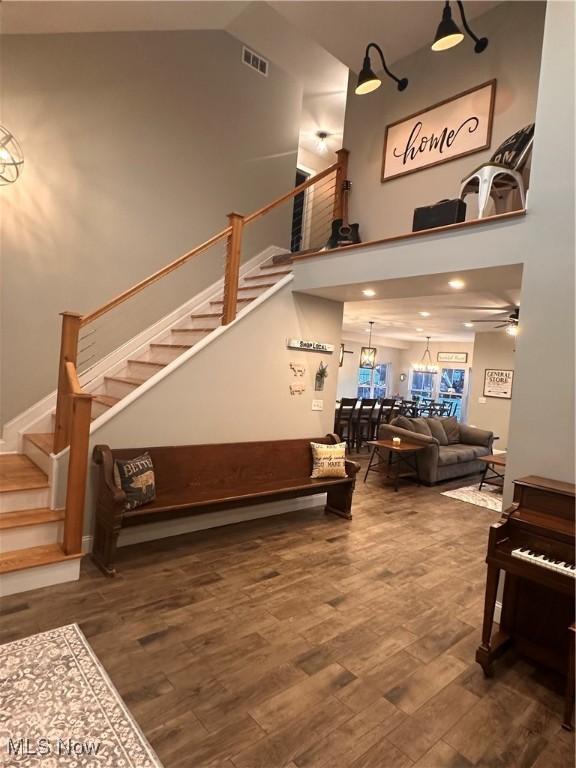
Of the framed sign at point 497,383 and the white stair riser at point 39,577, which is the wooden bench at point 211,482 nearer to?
the white stair riser at point 39,577

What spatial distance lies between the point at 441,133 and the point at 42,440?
4959 mm

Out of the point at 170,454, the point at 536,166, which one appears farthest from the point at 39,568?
the point at 536,166

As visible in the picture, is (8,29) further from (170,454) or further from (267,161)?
(170,454)

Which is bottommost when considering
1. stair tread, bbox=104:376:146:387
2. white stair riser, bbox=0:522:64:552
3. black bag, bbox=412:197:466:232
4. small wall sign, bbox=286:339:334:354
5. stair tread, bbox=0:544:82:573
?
stair tread, bbox=0:544:82:573

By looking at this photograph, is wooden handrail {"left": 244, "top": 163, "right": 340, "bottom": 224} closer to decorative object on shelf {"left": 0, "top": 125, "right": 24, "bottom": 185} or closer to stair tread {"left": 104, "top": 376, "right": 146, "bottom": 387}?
stair tread {"left": 104, "top": 376, "right": 146, "bottom": 387}

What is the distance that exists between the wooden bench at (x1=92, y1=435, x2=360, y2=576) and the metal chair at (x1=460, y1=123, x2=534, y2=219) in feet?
9.29

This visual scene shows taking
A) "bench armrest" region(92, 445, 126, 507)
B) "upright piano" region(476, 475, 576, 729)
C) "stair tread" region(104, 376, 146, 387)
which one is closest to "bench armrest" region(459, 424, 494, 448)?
"upright piano" region(476, 475, 576, 729)

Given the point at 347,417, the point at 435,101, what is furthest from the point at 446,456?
the point at 435,101

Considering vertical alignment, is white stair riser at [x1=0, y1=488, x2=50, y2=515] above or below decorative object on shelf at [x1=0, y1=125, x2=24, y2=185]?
below

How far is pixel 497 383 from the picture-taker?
9.55m

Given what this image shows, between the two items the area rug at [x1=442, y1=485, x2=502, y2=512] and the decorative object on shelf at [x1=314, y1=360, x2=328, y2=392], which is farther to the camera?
the area rug at [x1=442, y1=485, x2=502, y2=512]

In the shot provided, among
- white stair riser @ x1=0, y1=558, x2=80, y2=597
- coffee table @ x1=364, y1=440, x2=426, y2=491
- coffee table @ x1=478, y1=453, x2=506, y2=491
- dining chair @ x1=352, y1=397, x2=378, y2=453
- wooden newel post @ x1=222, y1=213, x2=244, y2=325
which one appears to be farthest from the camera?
dining chair @ x1=352, y1=397, x2=378, y2=453

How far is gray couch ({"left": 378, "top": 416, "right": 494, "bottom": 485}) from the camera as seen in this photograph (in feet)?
21.5

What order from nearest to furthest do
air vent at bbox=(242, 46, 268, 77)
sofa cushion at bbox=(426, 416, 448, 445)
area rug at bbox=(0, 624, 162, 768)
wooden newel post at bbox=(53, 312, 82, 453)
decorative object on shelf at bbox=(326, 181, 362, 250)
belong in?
area rug at bbox=(0, 624, 162, 768), wooden newel post at bbox=(53, 312, 82, 453), decorative object on shelf at bbox=(326, 181, 362, 250), air vent at bbox=(242, 46, 268, 77), sofa cushion at bbox=(426, 416, 448, 445)
